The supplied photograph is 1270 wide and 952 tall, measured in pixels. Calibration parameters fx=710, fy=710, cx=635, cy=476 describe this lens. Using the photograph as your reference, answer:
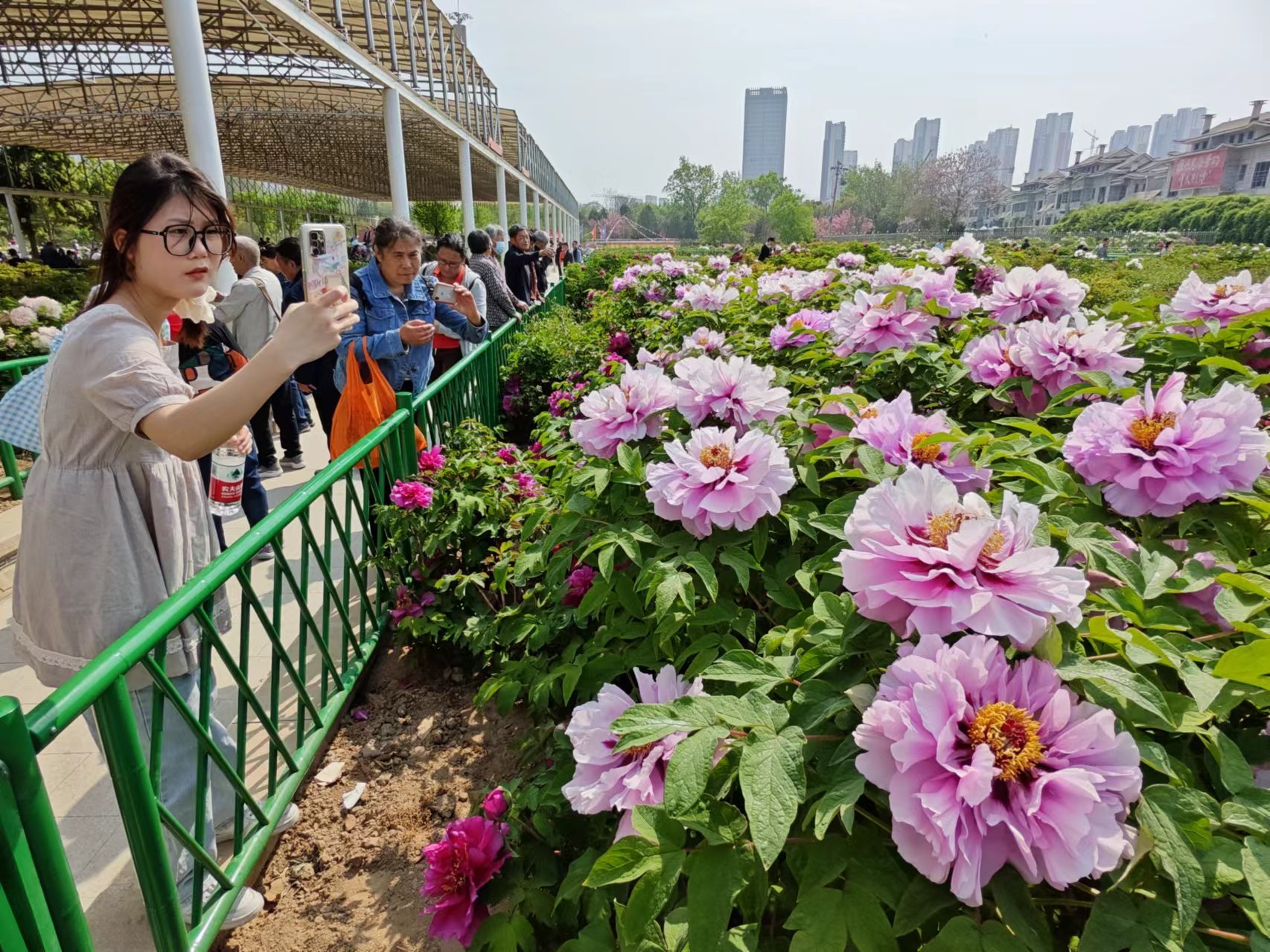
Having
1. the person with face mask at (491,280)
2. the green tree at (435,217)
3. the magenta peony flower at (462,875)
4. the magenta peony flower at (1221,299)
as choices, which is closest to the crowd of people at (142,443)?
the magenta peony flower at (462,875)

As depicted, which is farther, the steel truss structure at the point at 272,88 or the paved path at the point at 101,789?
the steel truss structure at the point at 272,88

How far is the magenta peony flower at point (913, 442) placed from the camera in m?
1.25

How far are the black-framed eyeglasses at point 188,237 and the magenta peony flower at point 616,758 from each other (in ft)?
4.28

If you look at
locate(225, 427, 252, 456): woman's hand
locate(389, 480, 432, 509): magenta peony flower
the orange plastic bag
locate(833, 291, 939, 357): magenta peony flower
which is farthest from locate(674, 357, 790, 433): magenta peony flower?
the orange plastic bag

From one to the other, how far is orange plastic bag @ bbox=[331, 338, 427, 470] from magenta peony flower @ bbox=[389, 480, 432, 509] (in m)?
0.50

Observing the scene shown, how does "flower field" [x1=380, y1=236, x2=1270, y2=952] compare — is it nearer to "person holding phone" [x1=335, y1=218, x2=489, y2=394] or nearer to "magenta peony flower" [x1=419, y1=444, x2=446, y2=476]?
"magenta peony flower" [x1=419, y1=444, x2=446, y2=476]

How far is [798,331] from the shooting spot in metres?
2.50

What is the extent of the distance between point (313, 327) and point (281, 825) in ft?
5.13

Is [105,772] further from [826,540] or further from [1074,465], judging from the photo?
[1074,465]

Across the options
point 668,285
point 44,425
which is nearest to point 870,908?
point 44,425

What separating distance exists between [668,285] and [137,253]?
5.13 m

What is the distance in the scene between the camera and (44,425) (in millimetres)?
1515

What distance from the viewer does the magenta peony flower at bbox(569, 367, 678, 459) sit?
5.47 ft

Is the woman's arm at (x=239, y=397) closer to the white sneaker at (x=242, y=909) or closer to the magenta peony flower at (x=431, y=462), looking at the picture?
the white sneaker at (x=242, y=909)
